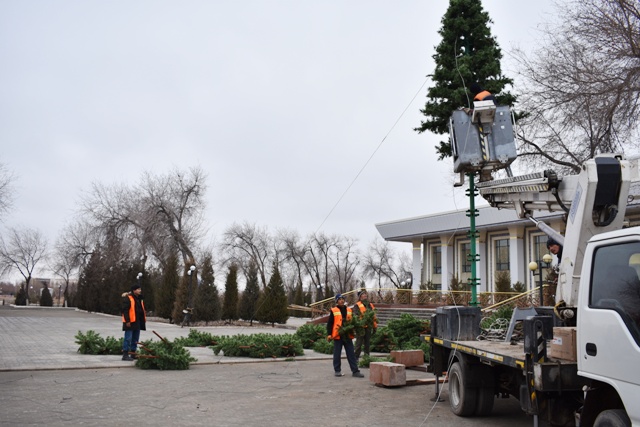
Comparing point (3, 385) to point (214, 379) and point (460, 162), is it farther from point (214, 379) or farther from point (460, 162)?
point (460, 162)

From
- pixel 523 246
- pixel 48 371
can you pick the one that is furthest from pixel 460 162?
pixel 523 246

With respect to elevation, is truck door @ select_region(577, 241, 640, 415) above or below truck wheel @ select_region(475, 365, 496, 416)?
above

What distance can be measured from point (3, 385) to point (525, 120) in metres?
18.7

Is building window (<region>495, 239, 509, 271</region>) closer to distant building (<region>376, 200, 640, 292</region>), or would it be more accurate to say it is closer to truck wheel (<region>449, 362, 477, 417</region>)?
distant building (<region>376, 200, 640, 292</region>)

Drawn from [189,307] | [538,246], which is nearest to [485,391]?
[189,307]

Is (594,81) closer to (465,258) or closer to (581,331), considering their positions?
(581,331)

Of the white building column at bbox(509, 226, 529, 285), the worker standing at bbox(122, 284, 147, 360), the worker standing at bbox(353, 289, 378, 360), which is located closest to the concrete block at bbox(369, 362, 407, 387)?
the worker standing at bbox(353, 289, 378, 360)

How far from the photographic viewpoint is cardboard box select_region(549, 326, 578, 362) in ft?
19.6

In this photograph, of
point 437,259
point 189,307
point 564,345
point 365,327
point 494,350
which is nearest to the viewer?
point 564,345

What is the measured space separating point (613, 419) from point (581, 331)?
91 cm

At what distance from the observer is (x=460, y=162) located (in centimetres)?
1039

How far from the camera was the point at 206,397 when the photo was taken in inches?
416

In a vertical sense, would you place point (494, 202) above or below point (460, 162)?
below

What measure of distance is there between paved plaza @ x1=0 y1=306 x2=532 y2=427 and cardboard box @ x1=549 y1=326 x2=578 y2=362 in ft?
8.83
